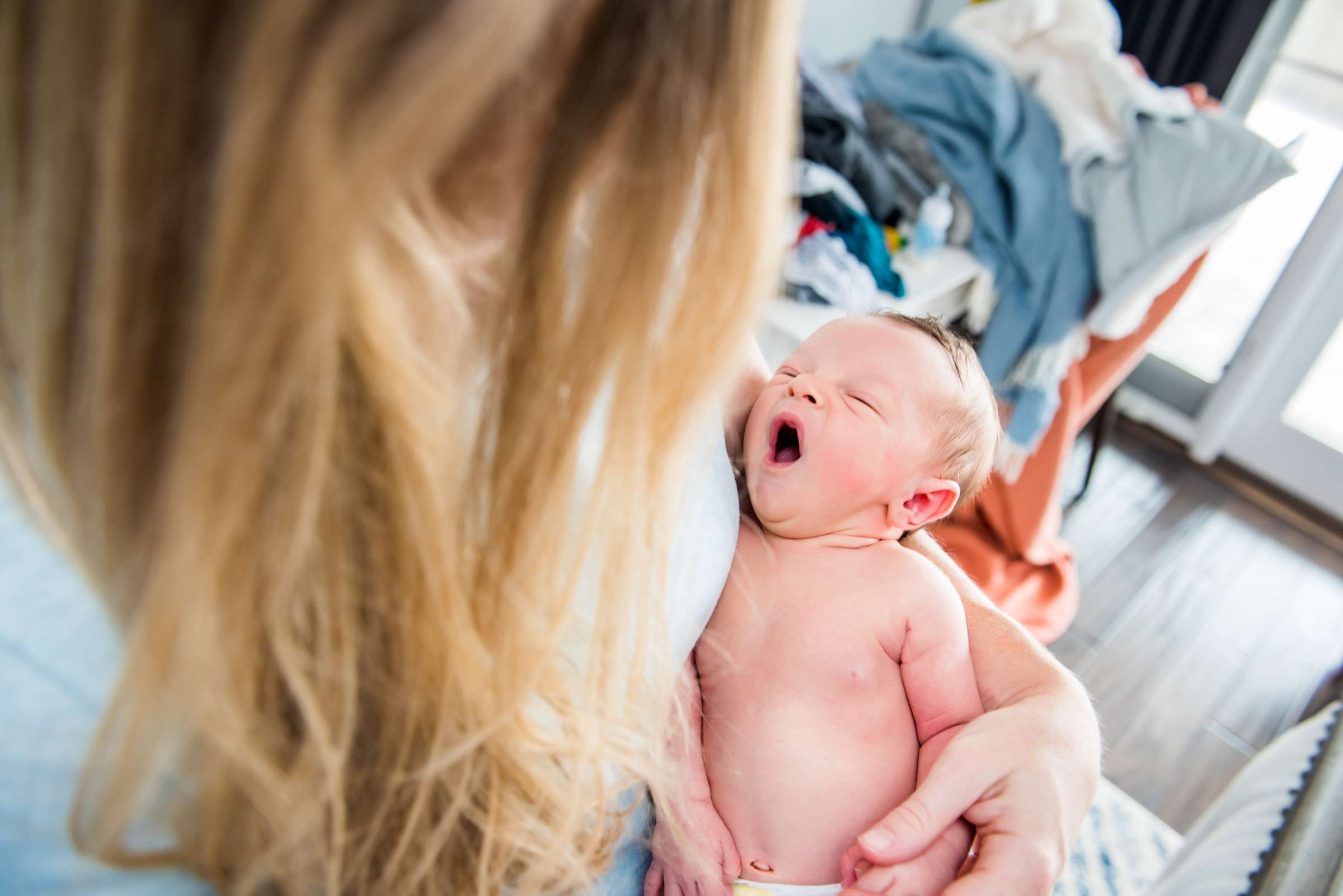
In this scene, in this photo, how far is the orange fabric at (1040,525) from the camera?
1.91 meters

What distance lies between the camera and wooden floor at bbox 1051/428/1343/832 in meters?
1.81

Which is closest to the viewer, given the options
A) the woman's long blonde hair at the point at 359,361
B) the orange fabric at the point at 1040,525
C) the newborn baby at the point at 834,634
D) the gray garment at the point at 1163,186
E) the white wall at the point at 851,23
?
the woman's long blonde hair at the point at 359,361

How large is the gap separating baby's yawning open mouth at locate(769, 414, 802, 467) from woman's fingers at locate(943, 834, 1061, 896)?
38cm

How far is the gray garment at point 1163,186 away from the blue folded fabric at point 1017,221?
0.05 meters

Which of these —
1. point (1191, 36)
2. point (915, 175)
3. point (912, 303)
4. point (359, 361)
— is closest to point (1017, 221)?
point (915, 175)

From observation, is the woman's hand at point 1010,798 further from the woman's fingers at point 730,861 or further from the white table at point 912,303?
the white table at point 912,303

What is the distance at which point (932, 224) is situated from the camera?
1668 mm

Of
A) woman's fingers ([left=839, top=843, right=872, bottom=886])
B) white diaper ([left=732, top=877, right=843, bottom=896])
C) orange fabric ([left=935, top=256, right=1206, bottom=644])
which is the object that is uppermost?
woman's fingers ([left=839, top=843, right=872, bottom=886])

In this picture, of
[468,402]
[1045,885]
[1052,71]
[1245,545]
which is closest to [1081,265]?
[1052,71]

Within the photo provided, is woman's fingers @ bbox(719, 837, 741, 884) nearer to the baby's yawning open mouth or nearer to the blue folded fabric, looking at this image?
the baby's yawning open mouth

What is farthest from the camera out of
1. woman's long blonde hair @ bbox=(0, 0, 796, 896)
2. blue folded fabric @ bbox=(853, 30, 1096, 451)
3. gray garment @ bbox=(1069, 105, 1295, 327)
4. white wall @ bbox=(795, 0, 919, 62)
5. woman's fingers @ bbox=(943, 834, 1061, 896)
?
white wall @ bbox=(795, 0, 919, 62)

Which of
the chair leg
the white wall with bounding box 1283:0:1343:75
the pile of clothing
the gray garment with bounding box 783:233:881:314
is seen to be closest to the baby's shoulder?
the gray garment with bounding box 783:233:881:314

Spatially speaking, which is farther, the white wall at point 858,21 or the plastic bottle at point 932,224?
the white wall at point 858,21

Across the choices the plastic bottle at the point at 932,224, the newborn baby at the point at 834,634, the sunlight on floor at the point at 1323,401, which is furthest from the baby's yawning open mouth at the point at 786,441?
the sunlight on floor at the point at 1323,401
